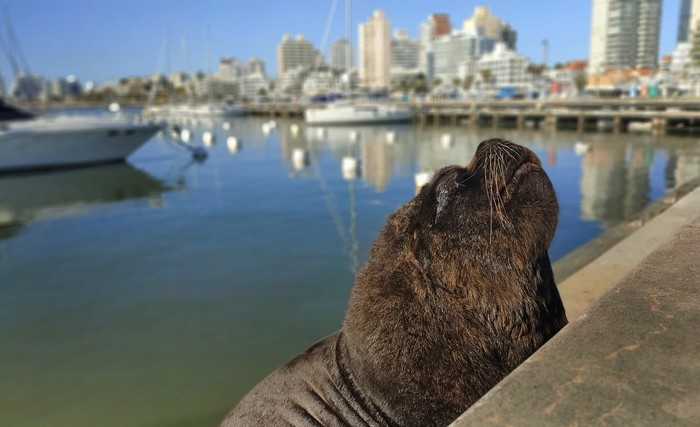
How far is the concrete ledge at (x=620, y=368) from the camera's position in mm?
1557

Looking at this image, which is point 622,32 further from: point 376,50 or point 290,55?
point 290,55

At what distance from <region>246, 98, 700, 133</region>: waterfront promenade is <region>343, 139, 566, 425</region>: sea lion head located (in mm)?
33654

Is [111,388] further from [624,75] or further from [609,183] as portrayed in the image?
[624,75]

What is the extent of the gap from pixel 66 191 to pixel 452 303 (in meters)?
18.0

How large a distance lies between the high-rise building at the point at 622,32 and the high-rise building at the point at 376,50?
73.2 m

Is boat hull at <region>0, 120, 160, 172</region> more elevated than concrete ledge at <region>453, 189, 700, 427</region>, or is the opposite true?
concrete ledge at <region>453, 189, 700, 427</region>

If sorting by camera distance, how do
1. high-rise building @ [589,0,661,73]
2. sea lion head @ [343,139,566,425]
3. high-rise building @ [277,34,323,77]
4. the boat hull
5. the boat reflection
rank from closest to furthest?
sea lion head @ [343,139,566,425]
the boat reflection
the boat hull
high-rise building @ [589,0,661,73]
high-rise building @ [277,34,323,77]

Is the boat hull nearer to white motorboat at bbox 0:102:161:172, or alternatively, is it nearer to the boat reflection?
white motorboat at bbox 0:102:161:172

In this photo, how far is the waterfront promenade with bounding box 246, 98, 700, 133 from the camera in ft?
107

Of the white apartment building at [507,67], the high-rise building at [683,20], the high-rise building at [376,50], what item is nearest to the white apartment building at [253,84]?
the high-rise building at [376,50]

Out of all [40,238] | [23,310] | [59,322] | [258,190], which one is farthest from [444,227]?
[258,190]

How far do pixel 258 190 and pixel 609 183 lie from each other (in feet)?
33.0

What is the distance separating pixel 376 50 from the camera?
607 feet

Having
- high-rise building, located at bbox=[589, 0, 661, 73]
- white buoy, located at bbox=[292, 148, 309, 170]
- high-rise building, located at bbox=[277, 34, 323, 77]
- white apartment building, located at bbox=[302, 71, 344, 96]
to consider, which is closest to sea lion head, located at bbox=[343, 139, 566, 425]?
white buoy, located at bbox=[292, 148, 309, 170]
